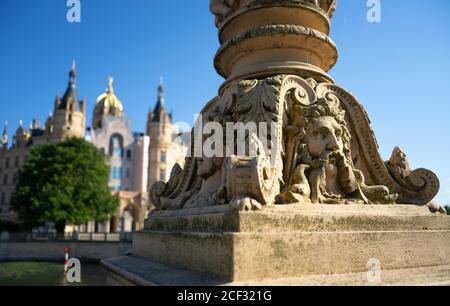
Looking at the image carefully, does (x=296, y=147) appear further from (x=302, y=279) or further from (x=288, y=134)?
(x=302, y=279)

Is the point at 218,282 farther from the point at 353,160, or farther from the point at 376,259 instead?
the point at 353,160

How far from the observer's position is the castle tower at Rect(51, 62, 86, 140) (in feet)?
182

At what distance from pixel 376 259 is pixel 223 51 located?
2.97 meters

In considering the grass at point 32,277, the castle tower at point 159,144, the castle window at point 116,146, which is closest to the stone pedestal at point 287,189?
the grass at point 32,277

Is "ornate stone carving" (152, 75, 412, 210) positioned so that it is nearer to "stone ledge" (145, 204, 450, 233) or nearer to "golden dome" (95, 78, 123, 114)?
"stone ledge" (145, 204, 450, 233)

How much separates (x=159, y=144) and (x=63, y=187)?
3010cm

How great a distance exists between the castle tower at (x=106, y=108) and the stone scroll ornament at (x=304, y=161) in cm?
6951

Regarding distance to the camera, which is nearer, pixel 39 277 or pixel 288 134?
pixel 288 134

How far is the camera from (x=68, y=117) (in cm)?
5581

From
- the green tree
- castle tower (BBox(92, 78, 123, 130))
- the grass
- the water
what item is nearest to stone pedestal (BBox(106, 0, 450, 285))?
the water

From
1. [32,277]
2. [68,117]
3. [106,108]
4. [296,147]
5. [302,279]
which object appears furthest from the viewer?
[106,108]

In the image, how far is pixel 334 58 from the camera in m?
4.76

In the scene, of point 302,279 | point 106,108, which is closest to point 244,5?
point 302,279
